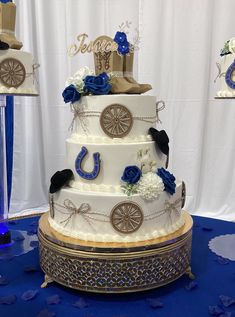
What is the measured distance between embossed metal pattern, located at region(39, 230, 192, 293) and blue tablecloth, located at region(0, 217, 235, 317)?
61 mm

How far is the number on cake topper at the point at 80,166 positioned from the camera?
1610 mm

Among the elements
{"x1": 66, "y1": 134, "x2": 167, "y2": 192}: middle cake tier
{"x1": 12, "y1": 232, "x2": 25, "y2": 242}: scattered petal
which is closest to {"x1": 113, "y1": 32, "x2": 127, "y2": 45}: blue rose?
{"x1": 66, "y1": 134, "x2": 167, "y2": 192}: middle cake tier

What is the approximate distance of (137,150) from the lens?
5.33 ft

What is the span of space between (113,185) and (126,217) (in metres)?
0.15

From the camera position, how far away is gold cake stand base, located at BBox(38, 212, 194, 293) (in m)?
1.51

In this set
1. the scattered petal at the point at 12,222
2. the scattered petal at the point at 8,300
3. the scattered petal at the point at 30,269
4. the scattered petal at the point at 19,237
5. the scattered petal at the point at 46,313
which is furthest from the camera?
the scattered petal at the point at 12,222

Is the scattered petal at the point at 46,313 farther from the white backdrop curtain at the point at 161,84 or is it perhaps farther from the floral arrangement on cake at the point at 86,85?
the white backdrop curtain at the point at 161,84

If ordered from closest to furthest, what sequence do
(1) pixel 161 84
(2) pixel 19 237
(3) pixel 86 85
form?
(3) pixel 86 85, (2) pixel 19 237, (1) pixel 161 84

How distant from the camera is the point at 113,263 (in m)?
1.51

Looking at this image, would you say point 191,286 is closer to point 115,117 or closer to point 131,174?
point 131,174

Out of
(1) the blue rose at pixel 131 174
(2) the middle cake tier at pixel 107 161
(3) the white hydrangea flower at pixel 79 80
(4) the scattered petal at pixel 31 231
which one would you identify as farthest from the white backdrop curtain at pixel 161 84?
(1) the blue rose at pixel 131 174

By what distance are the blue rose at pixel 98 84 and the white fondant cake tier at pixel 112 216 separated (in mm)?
425

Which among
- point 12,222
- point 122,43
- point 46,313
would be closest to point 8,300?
point 46,313

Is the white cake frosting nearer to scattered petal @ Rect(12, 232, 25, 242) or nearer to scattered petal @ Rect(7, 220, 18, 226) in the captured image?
scattered petal @ Rect(12, 232, 25, 242)
